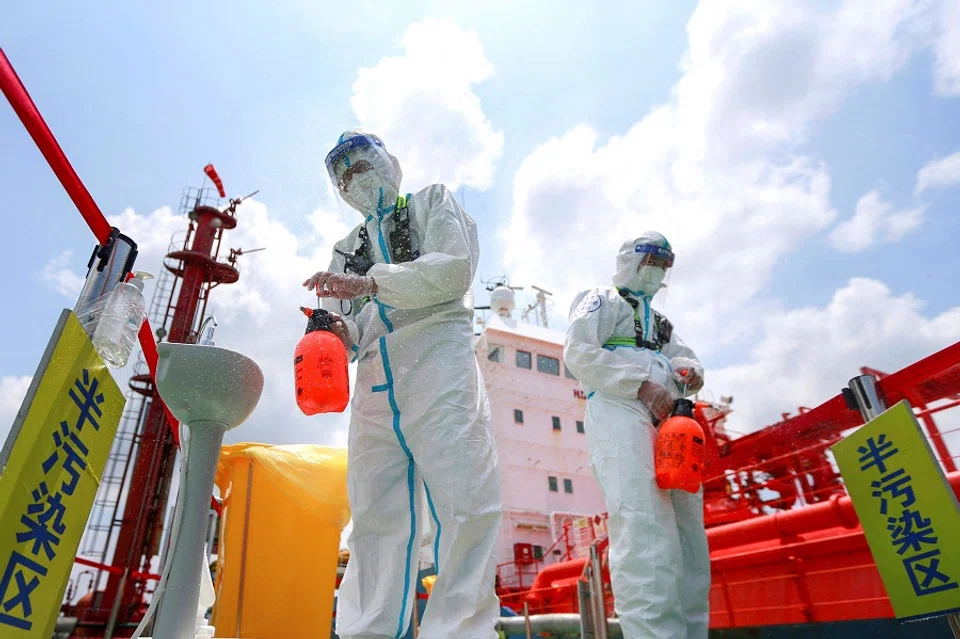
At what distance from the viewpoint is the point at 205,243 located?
17.6m

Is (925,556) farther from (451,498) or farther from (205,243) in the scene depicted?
(205,243)

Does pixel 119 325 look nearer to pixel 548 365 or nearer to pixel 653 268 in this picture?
pixel 653 268

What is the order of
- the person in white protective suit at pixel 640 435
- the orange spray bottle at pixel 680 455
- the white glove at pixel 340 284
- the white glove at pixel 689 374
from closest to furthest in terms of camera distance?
1. the white glove at pixel 340 284
2. the person in white protective suit at pixel 640 435
3. the orange spray bottle at pixel 680 455
4. the white glove at pixel 689 374

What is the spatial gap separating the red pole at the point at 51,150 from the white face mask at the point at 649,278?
250cm

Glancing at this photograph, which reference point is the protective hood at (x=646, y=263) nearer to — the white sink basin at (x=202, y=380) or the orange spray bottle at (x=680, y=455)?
the orange spray bottle at (x=680, y=455)

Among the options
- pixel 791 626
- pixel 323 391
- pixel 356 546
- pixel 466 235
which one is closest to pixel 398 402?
→ pixel 323 391

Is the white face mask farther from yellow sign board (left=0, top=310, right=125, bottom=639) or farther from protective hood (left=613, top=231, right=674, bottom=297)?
yellow sign board (left=0, top=310, right=125, bottom=639)

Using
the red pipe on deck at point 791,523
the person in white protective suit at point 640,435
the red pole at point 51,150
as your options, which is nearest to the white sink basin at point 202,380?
the red pole at point 51,150

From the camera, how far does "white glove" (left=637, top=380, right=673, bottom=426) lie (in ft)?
8.57

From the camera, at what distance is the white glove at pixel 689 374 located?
9.22 feet

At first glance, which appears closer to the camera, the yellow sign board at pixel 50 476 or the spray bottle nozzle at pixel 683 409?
the yellow sign board at pixel 50 476

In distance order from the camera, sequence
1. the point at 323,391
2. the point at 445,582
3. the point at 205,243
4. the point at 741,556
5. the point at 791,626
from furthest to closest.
→ the point at 205,243, the point at 741,556, the point at 791,626, the point at 323,391, the point at 445,582

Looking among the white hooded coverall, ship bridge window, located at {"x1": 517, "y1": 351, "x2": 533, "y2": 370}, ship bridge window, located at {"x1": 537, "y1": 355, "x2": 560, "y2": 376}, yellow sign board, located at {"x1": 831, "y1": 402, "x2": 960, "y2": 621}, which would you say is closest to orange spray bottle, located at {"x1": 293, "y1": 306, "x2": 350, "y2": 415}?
the white hooded coverall

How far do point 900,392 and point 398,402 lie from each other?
177 centimetres
